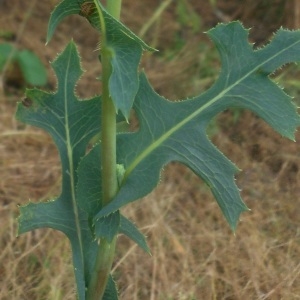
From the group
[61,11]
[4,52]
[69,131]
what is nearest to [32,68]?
[4,52]

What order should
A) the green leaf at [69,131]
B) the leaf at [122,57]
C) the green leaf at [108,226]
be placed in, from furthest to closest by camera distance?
the green leaf at [69,131]
the green leaf at [108,226]
the leaf at [122,57]

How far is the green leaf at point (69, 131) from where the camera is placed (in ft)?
5.04

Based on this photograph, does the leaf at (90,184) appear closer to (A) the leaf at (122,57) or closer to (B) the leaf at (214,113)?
(B) the leaf at (214,113)

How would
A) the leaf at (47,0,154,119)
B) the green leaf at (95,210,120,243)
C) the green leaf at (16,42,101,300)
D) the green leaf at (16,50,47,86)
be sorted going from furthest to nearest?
the green leaf at (16,50,47,86)
the green leaf at (16,42,101,300)
the green leaf at (95,210,120,243)
the leaf at (47,0,154,119)

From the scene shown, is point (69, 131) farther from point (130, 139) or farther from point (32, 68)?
point (32, 68)

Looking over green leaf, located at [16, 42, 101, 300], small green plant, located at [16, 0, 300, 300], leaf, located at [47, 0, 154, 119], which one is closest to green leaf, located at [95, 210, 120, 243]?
small green plant, located at [16, 0, 300, 300]

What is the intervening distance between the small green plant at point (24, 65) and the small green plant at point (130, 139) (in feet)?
5.09

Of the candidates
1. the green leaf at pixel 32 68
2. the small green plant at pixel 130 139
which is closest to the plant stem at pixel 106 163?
the small green plant at pixel 130 139

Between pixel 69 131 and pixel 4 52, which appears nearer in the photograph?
pixel 69 131

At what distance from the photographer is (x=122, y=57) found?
124 centimetres

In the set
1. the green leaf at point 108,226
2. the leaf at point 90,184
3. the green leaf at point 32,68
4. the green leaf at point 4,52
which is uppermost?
the green leaf at point 4,52

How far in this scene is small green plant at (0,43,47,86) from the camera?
3.08m

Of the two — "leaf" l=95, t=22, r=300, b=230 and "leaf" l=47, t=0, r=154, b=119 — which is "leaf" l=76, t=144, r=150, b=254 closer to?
"leaf" l=95, t=22, r=300, b=230

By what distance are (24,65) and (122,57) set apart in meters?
1.92
